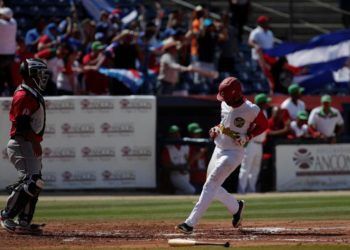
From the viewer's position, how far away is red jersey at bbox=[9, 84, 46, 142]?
11844 mm

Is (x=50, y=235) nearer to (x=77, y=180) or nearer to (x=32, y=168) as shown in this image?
(x=32, y=168)

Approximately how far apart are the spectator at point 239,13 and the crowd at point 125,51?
601 millimetres

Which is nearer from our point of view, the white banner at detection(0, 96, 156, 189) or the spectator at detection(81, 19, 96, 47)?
the white banner at detection(0, 96, 156, 189)

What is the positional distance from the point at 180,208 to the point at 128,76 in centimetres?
600

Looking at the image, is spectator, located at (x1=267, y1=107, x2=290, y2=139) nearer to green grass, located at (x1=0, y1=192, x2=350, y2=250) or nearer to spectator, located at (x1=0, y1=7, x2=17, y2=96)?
green grass, located at (x1=0, y1=192, x2=350, y2=250)

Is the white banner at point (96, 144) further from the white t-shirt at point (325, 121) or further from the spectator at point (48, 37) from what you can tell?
the white t-shirt at point (325, 121)

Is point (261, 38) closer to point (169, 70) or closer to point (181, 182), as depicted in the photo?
point (169, 70)

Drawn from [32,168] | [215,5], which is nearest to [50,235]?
[32,168]

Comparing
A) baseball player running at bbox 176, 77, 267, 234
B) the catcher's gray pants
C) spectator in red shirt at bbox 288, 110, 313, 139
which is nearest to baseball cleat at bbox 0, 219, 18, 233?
the catcher's gray pants

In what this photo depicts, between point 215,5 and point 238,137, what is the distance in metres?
16.1

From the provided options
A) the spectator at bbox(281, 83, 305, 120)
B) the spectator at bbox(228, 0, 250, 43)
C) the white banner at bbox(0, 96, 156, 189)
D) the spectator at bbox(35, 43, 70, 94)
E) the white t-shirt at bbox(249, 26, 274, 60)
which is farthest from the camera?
the spectator at bbox(228, 0, 250, 43)

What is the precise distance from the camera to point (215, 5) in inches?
1087

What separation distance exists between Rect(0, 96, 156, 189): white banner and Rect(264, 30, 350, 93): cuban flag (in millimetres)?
4970

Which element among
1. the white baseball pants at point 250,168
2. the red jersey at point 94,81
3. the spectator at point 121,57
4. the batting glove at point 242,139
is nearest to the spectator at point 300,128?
the white baseball pants at point 250,168
